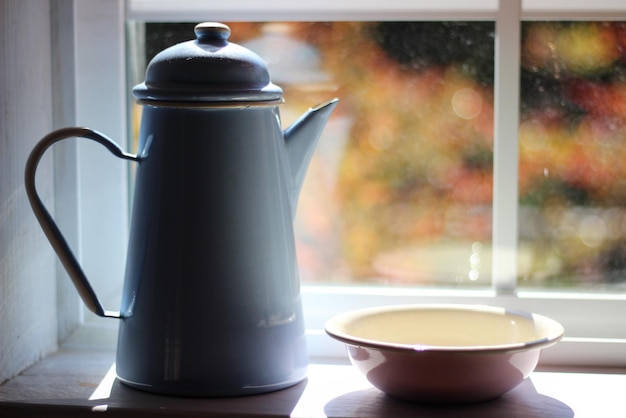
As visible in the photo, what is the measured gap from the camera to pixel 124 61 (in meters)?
1.09

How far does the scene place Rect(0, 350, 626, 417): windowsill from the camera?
0.84m

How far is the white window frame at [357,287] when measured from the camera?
1033mm

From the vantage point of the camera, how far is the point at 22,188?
97cm

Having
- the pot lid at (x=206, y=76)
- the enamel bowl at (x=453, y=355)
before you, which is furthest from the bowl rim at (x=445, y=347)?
the pot lid at (x=206, y=76)

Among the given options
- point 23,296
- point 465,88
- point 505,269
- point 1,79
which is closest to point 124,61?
point 1,79

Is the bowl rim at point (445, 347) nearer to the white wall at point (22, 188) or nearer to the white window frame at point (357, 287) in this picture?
the white window frame at point (357, 287)

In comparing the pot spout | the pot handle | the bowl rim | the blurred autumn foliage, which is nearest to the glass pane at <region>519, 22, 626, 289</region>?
the blurred autumn foliage

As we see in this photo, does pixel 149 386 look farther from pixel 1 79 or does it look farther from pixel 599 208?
pixel 599 208

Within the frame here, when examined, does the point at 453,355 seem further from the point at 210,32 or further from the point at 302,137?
the point at 210,32

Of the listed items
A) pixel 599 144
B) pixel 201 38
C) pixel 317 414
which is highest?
pixel 201 38

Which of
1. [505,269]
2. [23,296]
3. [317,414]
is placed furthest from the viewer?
[505,269]

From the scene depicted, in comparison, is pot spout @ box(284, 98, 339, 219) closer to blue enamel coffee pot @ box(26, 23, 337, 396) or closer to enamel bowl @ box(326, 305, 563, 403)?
blue enamel coffee pot @ box(26, 23, 337, 396)

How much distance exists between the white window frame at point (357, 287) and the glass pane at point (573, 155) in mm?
24

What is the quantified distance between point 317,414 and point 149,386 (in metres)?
0.17
